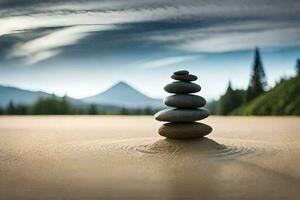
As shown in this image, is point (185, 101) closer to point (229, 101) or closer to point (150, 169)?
point (150, 169)

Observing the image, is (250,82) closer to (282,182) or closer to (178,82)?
(178,82)

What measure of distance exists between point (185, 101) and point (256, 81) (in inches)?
2041

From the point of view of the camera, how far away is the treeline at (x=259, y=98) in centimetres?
5525

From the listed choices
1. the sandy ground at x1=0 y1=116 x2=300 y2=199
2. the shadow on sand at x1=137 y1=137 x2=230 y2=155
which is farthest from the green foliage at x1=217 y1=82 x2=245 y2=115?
the shadow on sand at x1=137 y1=137 x2=230 y2=155

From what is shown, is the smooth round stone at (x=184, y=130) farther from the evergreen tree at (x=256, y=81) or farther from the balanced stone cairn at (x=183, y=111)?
the evergreen tree at (x=256, y=81)

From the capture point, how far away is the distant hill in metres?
53.9

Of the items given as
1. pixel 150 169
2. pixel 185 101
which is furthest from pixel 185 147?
pixel 150 169

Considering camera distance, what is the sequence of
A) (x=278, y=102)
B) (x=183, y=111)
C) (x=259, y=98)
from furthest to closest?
(x=259, y=98) → (x=278, y=102) → (x=183, y=111)

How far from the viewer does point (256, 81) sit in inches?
2601

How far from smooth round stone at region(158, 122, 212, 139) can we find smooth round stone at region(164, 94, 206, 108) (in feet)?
2.21

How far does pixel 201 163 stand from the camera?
42.0ft

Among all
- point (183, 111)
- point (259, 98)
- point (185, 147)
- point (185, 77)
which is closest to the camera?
point (185, 147)

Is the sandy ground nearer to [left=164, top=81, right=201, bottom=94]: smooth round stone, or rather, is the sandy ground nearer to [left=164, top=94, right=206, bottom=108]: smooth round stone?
[left=164, top=94, right=206, bottom=108]: smooth round stone

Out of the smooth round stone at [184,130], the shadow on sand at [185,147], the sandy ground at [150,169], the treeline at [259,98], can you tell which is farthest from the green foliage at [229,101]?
the shadow on sand at [185,147]
